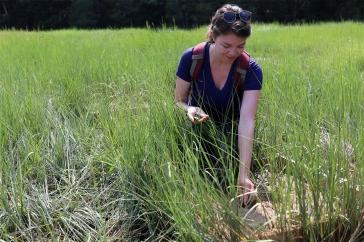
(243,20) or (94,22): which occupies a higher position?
(243,20)

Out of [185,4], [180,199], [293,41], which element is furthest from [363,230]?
[185,4]

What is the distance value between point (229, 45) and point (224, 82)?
21 centimetres

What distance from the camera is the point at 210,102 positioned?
2123 millimetres

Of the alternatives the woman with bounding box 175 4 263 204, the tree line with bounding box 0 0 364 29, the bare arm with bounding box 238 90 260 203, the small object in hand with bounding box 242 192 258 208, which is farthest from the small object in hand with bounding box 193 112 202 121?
the tree line with bounding box 0 0 364 29

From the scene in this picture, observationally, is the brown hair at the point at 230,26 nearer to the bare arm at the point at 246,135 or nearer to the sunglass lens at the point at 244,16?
the sunglass lens at the point at 244,16

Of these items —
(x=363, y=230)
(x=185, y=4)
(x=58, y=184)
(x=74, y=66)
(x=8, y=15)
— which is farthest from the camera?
(x=8, y=15)

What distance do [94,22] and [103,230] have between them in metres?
18.8

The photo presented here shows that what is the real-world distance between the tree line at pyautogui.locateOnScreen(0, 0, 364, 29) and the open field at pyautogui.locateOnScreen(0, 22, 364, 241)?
1537cm

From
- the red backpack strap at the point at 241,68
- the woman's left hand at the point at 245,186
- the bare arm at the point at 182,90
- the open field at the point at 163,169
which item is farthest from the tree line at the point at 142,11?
the woman's left hand at the point at 245,186

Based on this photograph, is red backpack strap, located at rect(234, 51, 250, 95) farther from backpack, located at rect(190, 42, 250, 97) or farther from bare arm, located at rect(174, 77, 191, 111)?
bare arm, located at rect(174, 77, 191, 111)

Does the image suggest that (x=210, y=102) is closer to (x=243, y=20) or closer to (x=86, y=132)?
(x=243, y=20)

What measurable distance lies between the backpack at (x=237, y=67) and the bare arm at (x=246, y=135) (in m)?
0.08

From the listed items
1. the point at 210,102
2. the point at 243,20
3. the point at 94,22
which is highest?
the point at 243,20

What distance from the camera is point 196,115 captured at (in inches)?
74.7
